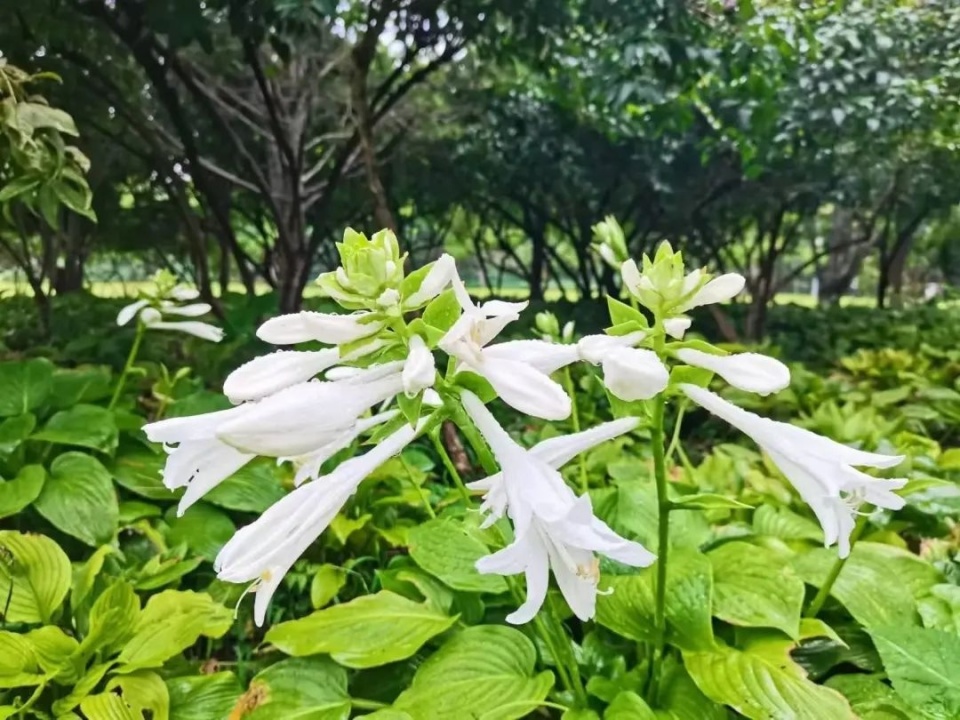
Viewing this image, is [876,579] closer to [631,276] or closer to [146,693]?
[631,276]

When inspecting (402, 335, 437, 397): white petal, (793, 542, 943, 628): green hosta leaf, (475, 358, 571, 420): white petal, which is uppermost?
(402, 335, 437, 397): white petal

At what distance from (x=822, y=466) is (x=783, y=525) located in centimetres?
105

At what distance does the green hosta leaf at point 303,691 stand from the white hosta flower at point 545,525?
0.60m

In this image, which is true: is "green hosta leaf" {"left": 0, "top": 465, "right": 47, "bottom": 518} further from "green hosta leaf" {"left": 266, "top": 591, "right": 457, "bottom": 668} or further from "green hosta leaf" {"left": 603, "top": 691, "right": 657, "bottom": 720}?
"green hosta leaf" {"left": 603, "top": 691, "right": 657, "bottom": 720}

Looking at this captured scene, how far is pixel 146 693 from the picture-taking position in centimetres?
149

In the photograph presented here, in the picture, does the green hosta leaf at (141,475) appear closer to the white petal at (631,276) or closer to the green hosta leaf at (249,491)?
the green hosta leaf at (249,491)

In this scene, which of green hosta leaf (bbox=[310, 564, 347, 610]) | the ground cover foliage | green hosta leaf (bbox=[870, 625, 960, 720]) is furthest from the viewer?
green hosta leaf (bbox=[310, 564, 347, 610])

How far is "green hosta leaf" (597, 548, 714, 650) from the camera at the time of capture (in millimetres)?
1359

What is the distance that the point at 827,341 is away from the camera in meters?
7.74

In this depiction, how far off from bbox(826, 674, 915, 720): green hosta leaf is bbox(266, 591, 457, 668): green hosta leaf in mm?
713

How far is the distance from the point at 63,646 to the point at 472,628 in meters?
0.81

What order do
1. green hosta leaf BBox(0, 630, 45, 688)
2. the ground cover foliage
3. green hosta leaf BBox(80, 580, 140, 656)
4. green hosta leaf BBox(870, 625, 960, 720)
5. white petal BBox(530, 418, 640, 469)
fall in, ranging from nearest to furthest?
white petal BBox(530, 418, 640, 469) → green hosta leaf BBox(870, 625, 960, 720) → the ground cover foliage → green hosta leaf BBox(0, 630, 45, 688) → green hosta leaf BBox(80, 580, 140, 656)

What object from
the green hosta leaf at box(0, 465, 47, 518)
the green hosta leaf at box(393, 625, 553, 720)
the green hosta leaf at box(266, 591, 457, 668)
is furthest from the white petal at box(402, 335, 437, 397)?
the green hosta leaf at box(0, 465, 47, 518)

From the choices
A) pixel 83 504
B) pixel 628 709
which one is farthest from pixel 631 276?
pixel 83 504
